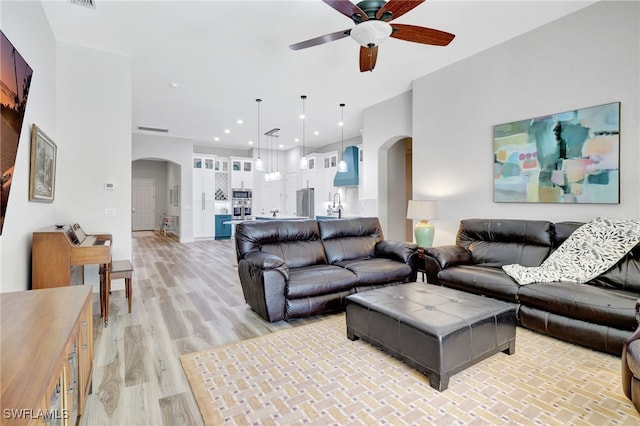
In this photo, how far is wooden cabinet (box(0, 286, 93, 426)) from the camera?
31.9 inches

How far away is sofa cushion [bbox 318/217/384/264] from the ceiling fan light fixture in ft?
7.08

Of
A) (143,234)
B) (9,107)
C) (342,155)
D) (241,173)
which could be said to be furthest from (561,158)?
(143,234)

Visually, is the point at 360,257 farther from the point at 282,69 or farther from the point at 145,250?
the point at 145,250

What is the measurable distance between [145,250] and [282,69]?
5779 mm

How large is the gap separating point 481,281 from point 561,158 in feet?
5.51

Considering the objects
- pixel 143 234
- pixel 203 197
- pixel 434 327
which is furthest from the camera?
pixel 143 234

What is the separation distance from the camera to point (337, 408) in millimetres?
1787

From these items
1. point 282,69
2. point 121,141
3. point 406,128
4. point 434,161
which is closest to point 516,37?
point 434,161

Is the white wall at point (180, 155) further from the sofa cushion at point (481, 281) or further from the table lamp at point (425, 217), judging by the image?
the sofa cushion at point (481, 281)

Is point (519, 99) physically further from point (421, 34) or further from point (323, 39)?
point (323, 39)

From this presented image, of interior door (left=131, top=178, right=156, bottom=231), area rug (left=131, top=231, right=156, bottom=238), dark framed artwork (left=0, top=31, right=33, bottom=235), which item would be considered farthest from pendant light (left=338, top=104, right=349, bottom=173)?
interior door (left=131, top=178, right=156, bottom=231)

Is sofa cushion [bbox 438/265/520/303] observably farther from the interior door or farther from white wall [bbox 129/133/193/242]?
the interior door

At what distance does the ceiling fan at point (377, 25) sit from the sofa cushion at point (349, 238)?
2.08m

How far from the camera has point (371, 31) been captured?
2588 millimetres
